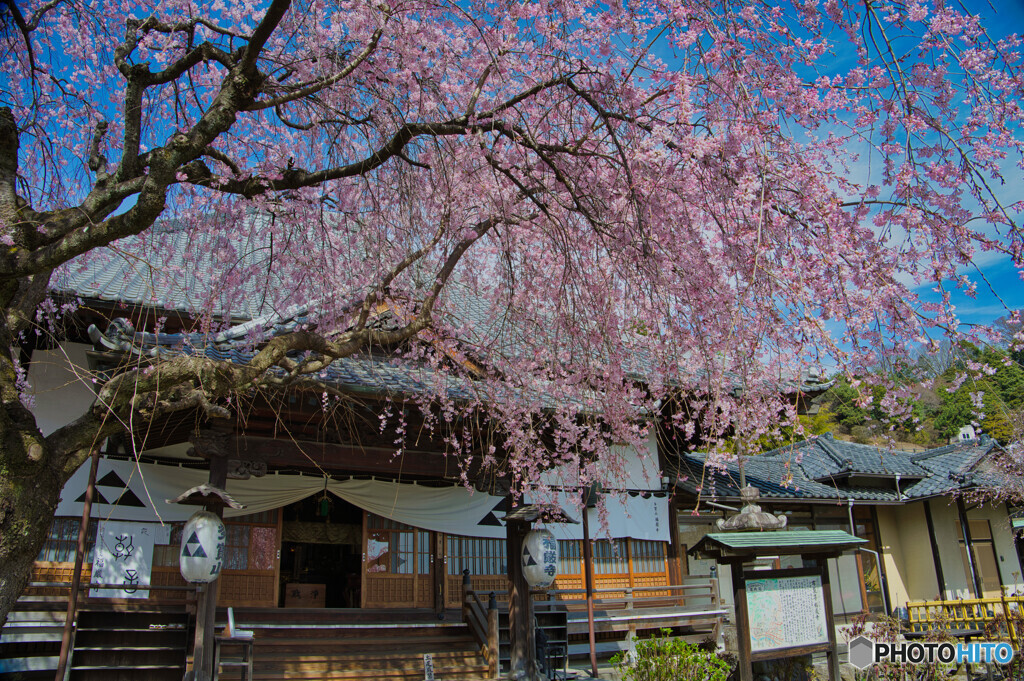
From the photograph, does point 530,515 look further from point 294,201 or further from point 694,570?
point 694,570

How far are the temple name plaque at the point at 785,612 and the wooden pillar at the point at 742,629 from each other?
0.06 metres

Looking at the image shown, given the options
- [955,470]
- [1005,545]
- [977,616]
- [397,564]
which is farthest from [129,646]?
[1005,545]

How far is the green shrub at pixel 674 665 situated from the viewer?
6.70 metres

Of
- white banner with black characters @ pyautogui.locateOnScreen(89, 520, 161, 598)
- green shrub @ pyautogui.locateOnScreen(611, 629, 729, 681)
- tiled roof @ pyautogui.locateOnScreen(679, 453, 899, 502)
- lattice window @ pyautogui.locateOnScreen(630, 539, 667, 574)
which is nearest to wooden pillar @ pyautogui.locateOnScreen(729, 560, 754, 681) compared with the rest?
green shrub @ pyautogui.locateOnScreen(611, 629, 729, 681)

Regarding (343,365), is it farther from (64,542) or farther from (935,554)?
(935,554)

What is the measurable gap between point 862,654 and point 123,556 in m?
8.62

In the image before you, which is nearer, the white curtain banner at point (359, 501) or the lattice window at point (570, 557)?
the white curtain banner at point (359, 501)

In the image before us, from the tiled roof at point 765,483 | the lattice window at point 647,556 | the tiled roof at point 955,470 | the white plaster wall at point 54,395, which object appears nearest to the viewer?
the white plaster wall at point 54,395

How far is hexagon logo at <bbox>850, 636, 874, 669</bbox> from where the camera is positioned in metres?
7.66

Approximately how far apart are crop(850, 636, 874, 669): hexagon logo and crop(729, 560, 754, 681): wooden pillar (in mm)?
1267

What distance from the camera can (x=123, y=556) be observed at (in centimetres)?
845

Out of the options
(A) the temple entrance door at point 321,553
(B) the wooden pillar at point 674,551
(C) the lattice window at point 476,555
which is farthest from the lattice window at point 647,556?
(A) the temple entrance door at point 321,553

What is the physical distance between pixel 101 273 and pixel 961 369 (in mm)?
10663

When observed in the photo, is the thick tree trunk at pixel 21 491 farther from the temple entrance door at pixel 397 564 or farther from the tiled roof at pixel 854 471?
the tiled roof at pixel 854 471
